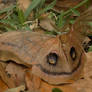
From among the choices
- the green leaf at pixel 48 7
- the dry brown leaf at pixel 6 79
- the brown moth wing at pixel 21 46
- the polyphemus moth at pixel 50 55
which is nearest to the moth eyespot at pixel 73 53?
the polyphemus moth at pixel 50 55

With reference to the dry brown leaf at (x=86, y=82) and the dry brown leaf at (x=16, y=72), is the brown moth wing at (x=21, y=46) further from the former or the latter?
Result: the dry brown leaf at (x=86, y=82)

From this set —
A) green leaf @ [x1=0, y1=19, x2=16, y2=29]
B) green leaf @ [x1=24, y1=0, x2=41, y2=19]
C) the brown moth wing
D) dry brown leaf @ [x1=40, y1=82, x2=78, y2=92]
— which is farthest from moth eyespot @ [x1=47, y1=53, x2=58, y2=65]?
green leaf @ [x1=24, y1=0, x2=41, y2=19]

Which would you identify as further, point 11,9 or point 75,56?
point 11,9

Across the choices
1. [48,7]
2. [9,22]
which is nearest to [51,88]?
[9,22]

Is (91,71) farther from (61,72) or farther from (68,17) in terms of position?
(68,17)

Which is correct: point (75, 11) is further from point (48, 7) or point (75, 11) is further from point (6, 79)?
point (6, 79)

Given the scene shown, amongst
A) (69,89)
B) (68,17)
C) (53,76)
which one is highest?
(68,17)

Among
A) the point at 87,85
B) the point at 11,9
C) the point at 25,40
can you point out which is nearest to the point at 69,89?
the point at 87,85
